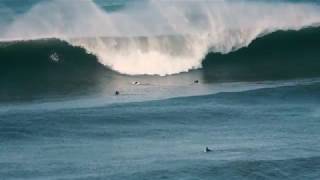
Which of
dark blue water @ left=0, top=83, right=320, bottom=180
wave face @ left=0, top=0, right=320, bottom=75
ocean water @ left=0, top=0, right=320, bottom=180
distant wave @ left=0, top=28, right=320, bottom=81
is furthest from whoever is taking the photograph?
wave face @ left=0, top=0, right=320, bottom=75

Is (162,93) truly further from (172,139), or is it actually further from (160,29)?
(160,29)

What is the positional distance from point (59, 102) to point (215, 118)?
5088 millimetres

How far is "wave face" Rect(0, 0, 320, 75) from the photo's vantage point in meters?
34.3

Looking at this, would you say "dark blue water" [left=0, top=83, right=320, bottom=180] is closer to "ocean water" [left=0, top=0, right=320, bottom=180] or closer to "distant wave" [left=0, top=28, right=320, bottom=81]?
"ocean water" [left=0, top=0, right=320, bottom=180]

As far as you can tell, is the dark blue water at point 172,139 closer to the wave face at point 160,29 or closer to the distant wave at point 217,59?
the distant wave at point 217,59

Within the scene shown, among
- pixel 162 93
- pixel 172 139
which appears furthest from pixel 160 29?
pixel 172 139

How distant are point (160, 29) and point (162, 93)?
10.5 meters

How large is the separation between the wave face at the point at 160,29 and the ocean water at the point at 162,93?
0.21 feet

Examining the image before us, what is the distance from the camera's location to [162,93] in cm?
2823

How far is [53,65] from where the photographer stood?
3366 cm

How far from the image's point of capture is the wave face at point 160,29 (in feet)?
113

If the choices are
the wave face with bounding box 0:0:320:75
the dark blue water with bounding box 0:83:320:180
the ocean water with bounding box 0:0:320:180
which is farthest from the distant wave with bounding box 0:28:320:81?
the dark blue water with bounding box 0:83:320:180

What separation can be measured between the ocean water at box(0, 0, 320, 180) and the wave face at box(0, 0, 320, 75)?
0.06 metres

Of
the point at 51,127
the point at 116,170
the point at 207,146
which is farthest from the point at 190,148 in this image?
the point at 51,127
